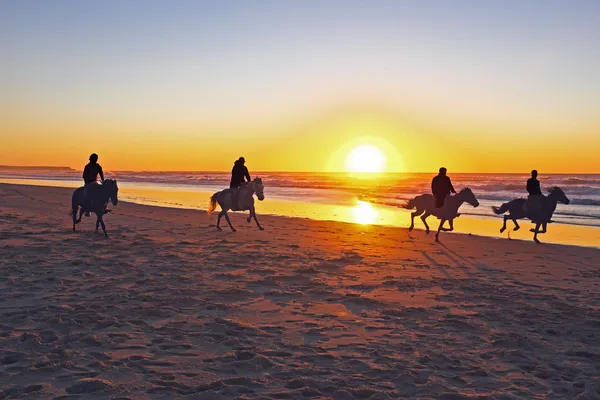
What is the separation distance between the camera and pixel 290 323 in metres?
6.22

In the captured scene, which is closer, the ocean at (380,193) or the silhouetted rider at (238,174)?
the silhouetted rider at (238,174)

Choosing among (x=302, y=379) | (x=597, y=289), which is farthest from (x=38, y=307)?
(x=597, y=289)

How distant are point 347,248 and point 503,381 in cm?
815

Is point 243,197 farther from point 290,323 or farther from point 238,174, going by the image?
point 290,323

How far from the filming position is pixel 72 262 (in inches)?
371

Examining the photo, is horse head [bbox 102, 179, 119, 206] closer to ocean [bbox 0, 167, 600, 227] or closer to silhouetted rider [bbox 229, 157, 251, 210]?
silhouetted rider [bbox 229, 157, 251, 210]

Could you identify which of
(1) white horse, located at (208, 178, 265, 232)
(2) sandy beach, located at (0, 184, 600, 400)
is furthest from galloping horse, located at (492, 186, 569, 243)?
(1) white horse, located at (208, 178, 265, 232)

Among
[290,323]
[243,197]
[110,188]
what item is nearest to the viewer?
[290,323]

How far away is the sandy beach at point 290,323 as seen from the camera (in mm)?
4375

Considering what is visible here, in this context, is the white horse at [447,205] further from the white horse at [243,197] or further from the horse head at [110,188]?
the horse head at [110,188]

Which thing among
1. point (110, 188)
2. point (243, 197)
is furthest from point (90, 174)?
point (243, 197)

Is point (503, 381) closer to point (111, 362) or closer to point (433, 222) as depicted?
point (111, 362)

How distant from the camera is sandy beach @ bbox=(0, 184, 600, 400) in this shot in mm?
4375

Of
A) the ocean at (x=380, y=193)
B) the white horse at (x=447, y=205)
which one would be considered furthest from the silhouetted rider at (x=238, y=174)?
the ocean at (x=380, y=193)
